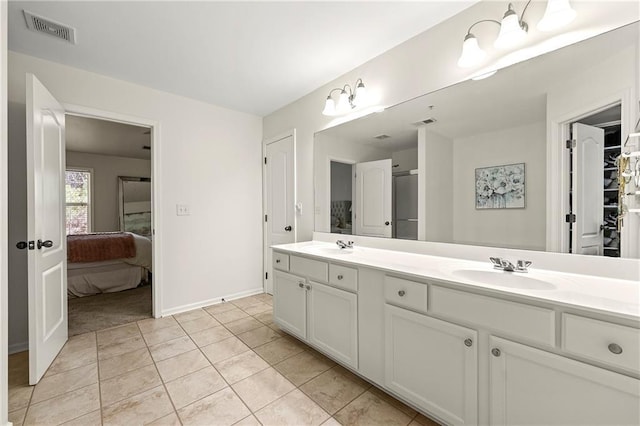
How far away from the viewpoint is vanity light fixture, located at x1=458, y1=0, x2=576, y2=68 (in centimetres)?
130

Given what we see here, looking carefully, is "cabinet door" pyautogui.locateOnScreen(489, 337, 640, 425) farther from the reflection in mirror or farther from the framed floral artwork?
the reflection in mirror

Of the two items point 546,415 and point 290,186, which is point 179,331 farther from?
point 546,415

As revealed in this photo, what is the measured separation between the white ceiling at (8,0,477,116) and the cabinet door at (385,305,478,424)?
1848 millimetres

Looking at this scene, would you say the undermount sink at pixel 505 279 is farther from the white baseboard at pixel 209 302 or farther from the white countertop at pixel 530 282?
the white baseboard at pixel 209 302

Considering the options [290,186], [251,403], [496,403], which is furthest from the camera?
[290,186]

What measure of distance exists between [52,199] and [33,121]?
0.60 meters

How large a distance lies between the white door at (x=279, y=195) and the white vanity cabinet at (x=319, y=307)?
957 millimetres

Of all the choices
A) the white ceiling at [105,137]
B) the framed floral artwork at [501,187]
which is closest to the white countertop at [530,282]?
the framed floral artwork at [501,187]

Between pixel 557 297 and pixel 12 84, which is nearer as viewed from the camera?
pixel 557 297

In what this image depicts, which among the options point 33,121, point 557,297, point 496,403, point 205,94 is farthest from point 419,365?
point 205,94

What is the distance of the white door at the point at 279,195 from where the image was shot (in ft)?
10.6

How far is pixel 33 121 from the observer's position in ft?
5.90

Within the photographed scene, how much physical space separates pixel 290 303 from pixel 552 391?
168cm


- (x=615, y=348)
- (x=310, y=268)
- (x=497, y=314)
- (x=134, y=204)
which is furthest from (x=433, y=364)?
(x=134, y=204)
